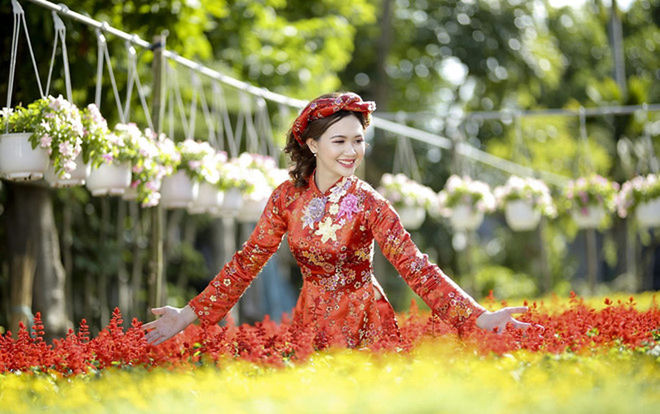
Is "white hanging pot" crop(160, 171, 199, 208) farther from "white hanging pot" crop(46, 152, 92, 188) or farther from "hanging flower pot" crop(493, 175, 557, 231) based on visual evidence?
"hanging flower pot" crop(493, 175, 557, 231)

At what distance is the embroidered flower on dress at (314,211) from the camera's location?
4.34 meters

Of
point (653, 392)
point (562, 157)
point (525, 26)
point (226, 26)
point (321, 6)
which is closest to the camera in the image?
point (653, 392)

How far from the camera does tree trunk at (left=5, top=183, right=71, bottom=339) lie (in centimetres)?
781

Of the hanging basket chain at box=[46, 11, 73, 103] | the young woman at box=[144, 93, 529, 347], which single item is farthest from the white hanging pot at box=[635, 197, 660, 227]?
the hanging basket chain at box=[46, 11, 73, 103]

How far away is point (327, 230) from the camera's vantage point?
429 cm

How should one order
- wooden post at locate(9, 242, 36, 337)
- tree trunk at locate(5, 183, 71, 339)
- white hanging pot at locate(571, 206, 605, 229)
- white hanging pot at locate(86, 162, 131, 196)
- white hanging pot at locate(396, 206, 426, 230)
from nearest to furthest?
white hanging pot at locate(86, 162, 131, 196) < wooden post at locate(9, 242, 36, 337) < tree trunk at locate(5, 183, 71, 339) < white hanging pot at locate(396, 206, 426, 230) < white hanging pot at locate(571, 206, 605, 229)

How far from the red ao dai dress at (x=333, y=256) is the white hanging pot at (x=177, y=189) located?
1.67 metres

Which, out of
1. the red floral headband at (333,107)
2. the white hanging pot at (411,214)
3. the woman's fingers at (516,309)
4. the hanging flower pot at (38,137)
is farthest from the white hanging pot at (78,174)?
the white hanging pot at (411,214)

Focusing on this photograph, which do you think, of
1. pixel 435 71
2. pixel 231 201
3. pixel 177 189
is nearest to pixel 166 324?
pixel 177 189

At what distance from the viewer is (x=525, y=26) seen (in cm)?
2167

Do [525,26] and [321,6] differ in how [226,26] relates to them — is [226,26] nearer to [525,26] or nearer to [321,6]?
[321,6]

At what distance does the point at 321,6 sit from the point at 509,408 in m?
13.0

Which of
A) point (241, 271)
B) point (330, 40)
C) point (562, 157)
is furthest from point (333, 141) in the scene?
point (562, 157)

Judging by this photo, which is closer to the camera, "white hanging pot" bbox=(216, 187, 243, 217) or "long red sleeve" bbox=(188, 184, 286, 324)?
"long red sleeve" bbox=(188, 184, 286, 324)
